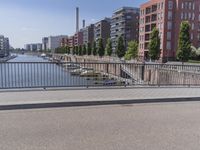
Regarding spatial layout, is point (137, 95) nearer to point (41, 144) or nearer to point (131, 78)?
point (131, 78)

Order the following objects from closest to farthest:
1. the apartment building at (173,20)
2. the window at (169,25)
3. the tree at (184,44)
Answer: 1. the tree at (184,44)
2. the apartment building at (173,20)
3. the window at (169,25)

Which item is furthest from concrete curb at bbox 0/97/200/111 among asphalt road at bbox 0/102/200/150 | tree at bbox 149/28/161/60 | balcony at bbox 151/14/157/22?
balcony at bbox 151/14/157/22

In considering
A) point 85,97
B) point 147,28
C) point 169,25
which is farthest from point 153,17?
point 85,97

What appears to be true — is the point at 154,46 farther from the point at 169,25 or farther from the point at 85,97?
the point at 85,97

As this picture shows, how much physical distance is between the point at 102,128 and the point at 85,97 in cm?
349

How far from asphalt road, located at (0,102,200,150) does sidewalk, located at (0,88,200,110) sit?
1.71 feet

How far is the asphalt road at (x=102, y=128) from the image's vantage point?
4.94 m

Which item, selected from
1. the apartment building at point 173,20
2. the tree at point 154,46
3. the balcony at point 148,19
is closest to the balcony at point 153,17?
the balcony at point 148,19

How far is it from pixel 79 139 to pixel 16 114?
116 inches

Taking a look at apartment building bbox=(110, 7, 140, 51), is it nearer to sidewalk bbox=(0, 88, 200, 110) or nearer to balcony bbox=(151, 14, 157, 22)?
balcony bbox=(151, 14, 157, 22)

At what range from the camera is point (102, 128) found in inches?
237

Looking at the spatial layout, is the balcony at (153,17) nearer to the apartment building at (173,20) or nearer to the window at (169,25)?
the apartment building at (173,20)

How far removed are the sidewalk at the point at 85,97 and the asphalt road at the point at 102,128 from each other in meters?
0.52

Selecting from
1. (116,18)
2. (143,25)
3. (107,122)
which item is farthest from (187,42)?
(116,18)
